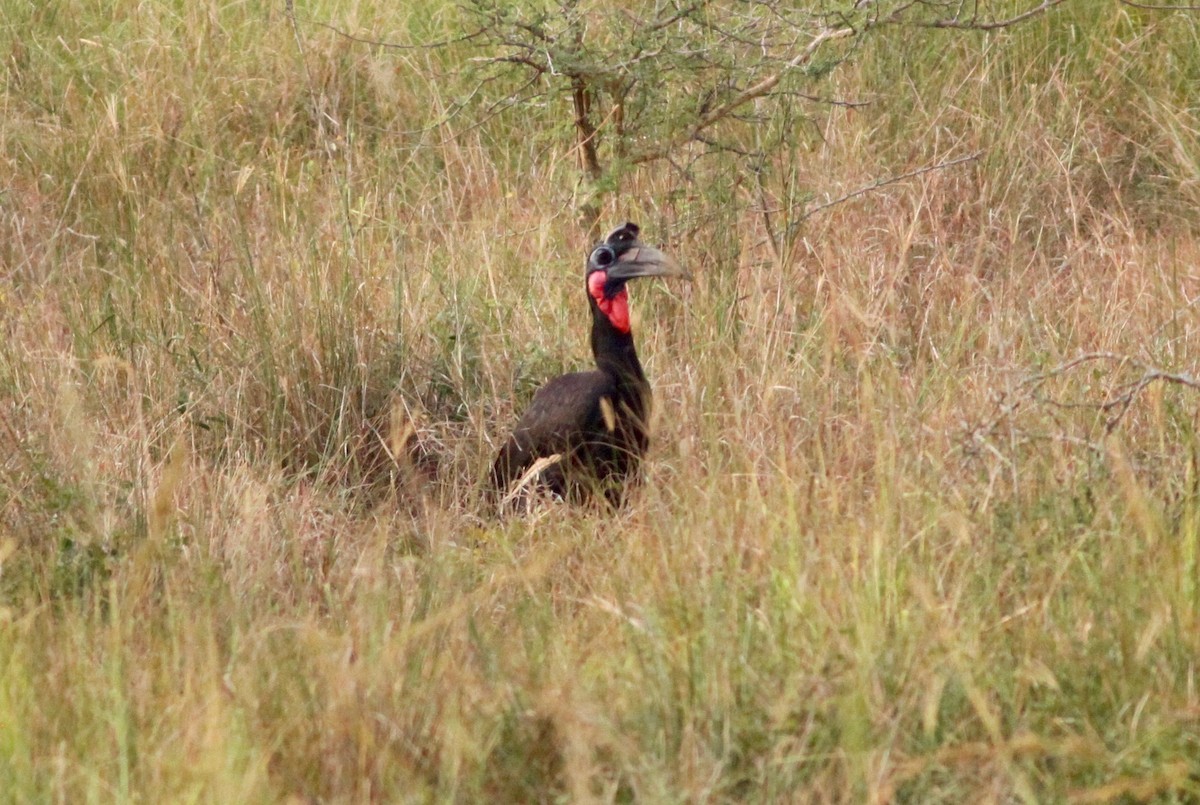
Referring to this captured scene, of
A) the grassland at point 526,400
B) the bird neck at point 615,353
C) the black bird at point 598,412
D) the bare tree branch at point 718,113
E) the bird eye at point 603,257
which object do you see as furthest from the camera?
the bare tree branch at point 718,113

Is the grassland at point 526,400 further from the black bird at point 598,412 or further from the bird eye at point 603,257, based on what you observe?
the bird eye at point 603,257

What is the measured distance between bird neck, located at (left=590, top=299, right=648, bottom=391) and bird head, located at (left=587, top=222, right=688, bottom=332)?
18mm

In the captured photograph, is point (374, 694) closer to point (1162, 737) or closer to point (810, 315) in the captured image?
point (1162, 737)

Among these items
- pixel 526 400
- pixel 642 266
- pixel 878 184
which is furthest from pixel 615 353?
pixel 878 184

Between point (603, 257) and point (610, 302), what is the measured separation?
151 millimetres

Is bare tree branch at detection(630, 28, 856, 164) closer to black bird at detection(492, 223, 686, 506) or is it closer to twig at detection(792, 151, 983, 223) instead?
twig at detection(792, 151, 983, 223)

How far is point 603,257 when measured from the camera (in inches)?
199

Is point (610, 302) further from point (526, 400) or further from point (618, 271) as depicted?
point (526, 400)

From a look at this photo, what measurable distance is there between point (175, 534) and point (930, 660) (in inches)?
75.1

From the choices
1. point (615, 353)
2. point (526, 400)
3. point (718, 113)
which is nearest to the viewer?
point (615, 353)

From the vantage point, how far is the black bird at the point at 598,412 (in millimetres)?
4707

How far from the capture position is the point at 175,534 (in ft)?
12.9

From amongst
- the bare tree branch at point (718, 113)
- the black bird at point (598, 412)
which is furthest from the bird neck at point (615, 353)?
the bare tree branch at point (718, 113)

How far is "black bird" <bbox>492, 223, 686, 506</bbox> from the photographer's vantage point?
4.71 meters
